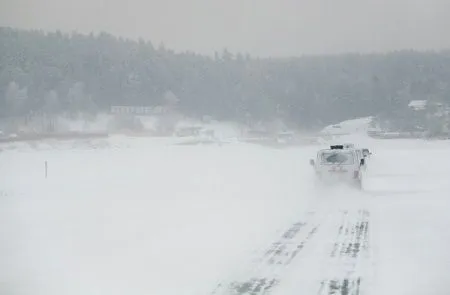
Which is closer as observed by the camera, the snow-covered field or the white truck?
the snow-covered field

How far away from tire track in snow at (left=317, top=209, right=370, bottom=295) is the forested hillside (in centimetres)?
3280

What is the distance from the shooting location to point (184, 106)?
2896 inches

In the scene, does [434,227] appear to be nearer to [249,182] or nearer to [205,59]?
[249,182]

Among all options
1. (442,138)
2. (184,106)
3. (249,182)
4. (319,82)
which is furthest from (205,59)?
(249,182)

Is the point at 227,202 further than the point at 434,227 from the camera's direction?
Yes

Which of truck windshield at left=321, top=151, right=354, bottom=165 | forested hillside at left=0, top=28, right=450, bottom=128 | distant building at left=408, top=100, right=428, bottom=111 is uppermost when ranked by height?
forested hillside at left=0, top=28, right=450, bottom=128

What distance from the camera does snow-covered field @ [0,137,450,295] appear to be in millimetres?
9383

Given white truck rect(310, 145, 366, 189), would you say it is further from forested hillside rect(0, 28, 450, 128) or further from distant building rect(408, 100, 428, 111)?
distant building rect(408, 100, 428, 111)

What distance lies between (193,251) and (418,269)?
418 cm

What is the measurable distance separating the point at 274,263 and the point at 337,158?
15.0m

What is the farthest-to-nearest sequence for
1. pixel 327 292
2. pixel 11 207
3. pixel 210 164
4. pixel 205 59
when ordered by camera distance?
pixel 205 59
pixel 210 164
pixel 11 207
pixel 327 292

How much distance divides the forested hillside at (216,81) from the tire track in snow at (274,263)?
110ft

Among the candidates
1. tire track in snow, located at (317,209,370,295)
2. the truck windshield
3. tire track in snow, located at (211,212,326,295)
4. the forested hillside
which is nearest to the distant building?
the forested hillside

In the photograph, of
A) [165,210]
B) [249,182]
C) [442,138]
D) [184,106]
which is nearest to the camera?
[165,210]
